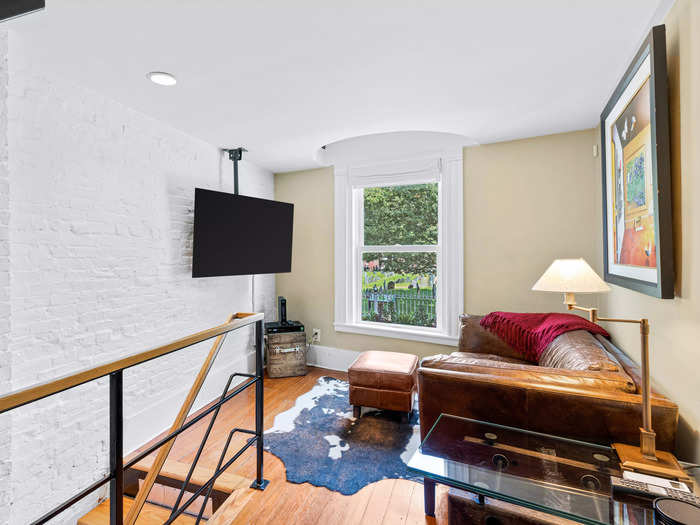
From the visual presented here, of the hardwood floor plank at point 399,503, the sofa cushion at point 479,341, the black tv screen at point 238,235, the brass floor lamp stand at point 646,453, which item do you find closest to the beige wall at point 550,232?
the brass floor lamp stand at point 646,453

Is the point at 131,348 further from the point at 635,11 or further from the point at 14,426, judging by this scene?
the point at 635,11

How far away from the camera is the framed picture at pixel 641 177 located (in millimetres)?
1293

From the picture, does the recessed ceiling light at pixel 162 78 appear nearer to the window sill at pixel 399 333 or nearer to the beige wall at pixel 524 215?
the beige wall at pixel 524 215

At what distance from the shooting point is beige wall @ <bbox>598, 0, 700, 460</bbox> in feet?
3.80

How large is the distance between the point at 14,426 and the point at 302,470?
1.49 m

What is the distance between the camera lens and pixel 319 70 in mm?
1874

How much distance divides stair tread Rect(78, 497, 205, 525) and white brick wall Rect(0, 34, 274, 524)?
10 cm

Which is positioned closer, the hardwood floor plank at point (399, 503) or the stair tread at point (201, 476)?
the hardwood floor plank at point (399, 503)

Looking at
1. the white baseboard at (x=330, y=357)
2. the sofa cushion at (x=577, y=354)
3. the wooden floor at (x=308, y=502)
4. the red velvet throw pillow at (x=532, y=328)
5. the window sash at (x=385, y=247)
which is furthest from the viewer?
the white baseboard at (x=330, y=357)

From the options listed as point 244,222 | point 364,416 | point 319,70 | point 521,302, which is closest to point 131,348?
point 244,222

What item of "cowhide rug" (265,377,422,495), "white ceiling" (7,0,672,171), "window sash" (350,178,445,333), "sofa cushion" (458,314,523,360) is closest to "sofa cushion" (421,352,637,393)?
"cowhide rug" (265,377,422,495)

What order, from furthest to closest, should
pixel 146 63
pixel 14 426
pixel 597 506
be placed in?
pixel 146 63 < pixel 14 426 < pixel 597 506

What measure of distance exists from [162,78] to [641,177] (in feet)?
8.15

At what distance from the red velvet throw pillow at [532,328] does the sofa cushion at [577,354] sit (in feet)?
0.26
